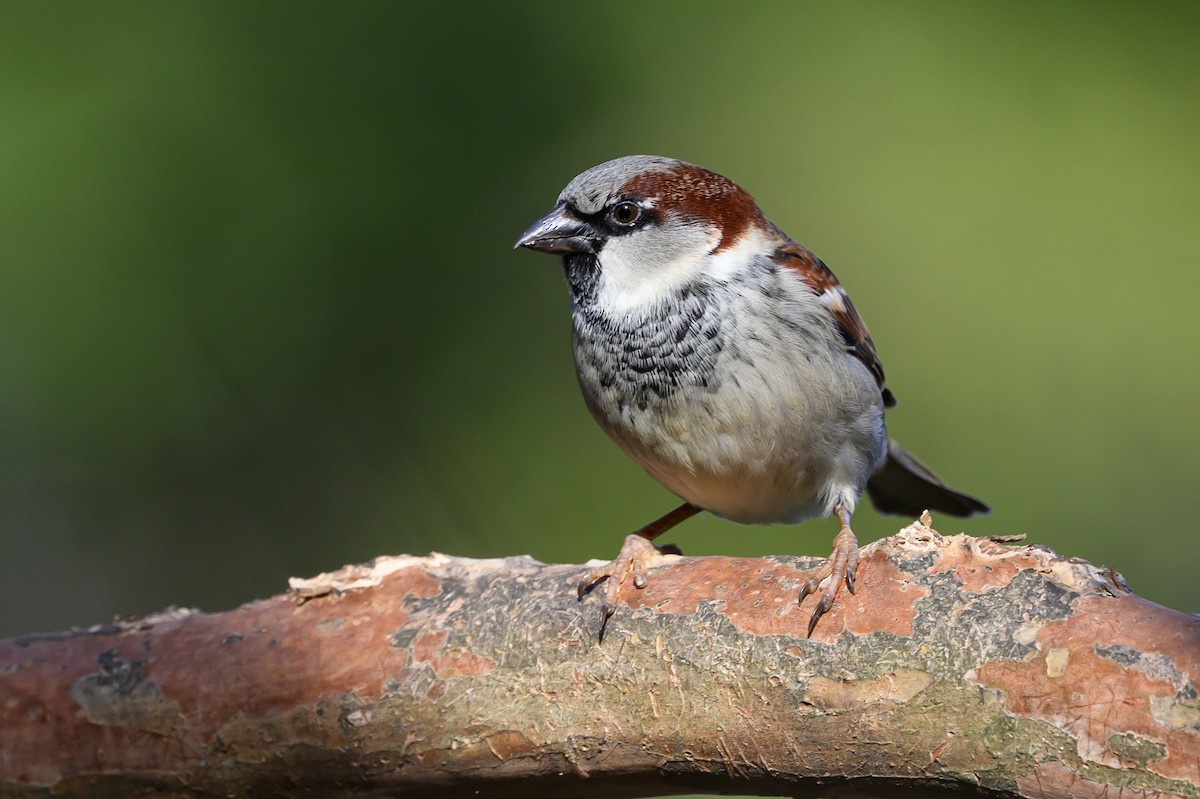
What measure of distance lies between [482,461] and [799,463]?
1306 mm

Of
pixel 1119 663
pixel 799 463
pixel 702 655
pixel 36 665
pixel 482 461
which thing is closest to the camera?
pixel 1119 663

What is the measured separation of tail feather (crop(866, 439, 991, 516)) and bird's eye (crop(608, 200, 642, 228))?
0.88 meters

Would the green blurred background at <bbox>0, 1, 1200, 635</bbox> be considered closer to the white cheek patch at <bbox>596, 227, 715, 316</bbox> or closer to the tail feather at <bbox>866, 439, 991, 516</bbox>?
the tail feather at <bbox>866, 439, 991, 516</bbox>

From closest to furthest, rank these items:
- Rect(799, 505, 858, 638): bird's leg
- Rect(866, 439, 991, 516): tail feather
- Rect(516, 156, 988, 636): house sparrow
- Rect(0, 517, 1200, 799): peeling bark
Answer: Rect(0, 517, 1200, 799): peeling bark < Rect(799, 505, 858, 638): bird's leg < Rect(516, 156, 988, 636): house sparrow < Rect(866, 439, 991, 516): tail feather

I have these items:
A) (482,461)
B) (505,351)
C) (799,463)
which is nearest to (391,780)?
(799,463)

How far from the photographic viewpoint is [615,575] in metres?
1.71

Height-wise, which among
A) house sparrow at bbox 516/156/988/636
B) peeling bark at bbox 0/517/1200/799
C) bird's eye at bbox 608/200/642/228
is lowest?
peeling bark at bbox 0/517/1200/799

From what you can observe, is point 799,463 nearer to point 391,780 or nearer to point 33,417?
point 391,780

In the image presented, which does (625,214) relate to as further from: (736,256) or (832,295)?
(832,295)

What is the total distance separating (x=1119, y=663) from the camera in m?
1.29

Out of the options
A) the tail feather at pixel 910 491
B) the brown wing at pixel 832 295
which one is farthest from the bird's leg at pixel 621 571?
the tail feather at pixel 910 491

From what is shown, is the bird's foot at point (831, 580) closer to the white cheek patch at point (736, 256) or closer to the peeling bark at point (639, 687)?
the peeling bark at point (639, 687)

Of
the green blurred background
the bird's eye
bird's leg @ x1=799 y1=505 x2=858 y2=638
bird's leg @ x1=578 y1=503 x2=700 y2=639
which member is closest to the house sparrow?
the bird's eye

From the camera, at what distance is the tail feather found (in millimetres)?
2684
